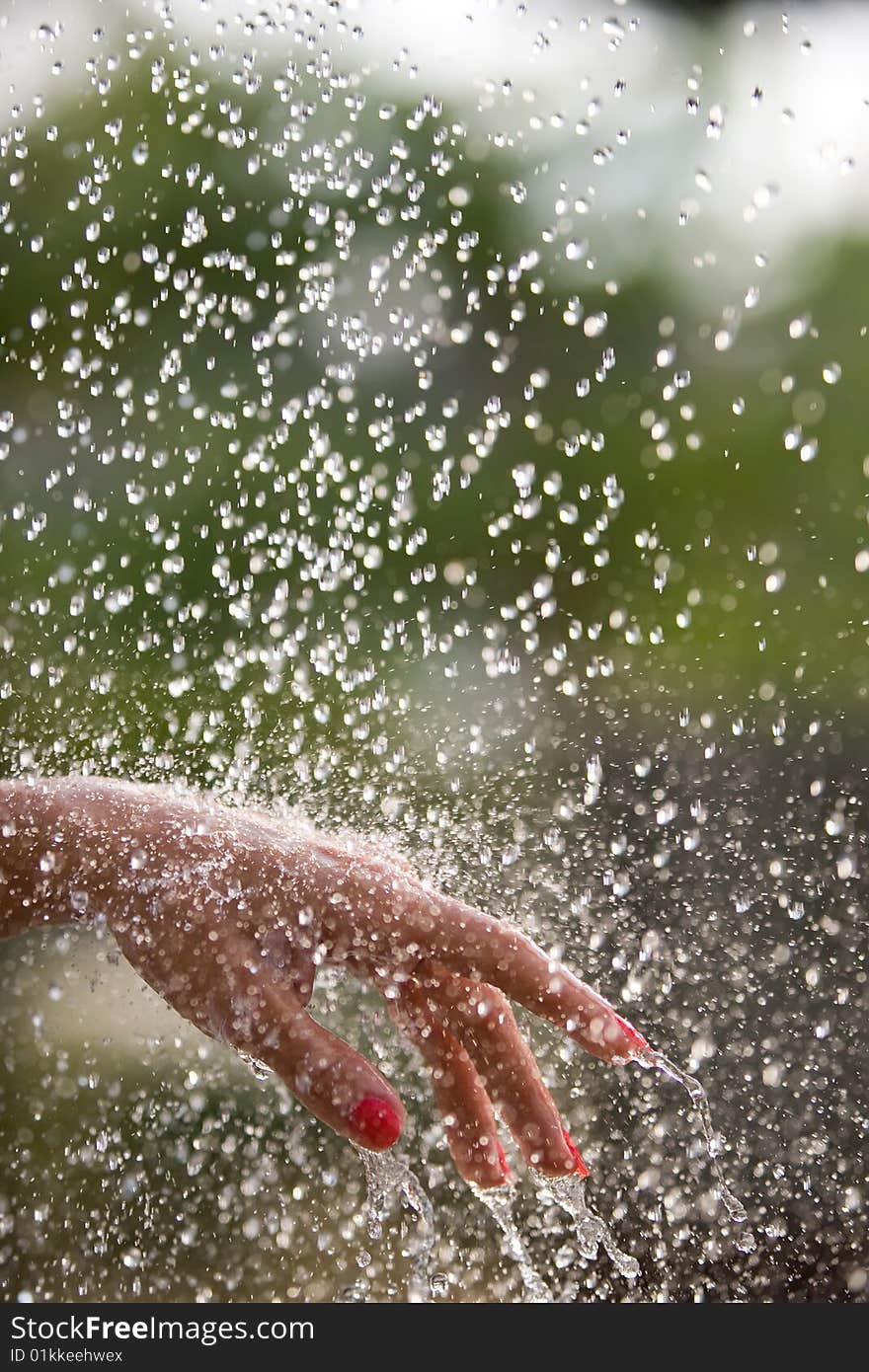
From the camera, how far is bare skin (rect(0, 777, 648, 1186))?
0.58 meters

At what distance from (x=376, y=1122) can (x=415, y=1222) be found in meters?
1.62

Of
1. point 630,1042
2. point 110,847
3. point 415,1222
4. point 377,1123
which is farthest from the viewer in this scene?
point 415,1222

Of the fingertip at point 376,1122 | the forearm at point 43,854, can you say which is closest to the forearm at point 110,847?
the forearm at point 43,854

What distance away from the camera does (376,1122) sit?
506 millimetres

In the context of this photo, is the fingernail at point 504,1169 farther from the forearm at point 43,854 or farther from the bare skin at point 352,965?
the forearm at point 43,854

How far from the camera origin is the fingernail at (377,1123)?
0.51m

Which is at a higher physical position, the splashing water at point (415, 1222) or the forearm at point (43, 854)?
the forearm at point (43, 854)

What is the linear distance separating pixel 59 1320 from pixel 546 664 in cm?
291

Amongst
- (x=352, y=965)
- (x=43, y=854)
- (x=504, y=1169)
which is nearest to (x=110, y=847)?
(x=43, y=854)

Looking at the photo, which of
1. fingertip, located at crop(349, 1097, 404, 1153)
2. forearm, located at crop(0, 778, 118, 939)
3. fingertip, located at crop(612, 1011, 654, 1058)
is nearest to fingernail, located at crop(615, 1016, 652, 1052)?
fingertip, located at crop(612, 1011, 654, 1058)

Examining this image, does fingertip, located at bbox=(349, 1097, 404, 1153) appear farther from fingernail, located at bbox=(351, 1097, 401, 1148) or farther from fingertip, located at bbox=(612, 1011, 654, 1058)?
fingertip, located at bbox=(612, 1011, 654, 1058)

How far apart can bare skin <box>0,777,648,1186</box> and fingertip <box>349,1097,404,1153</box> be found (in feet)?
0.07

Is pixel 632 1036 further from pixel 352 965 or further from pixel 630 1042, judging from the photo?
pixel 352 965

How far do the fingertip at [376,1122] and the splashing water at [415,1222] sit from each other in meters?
0.29
